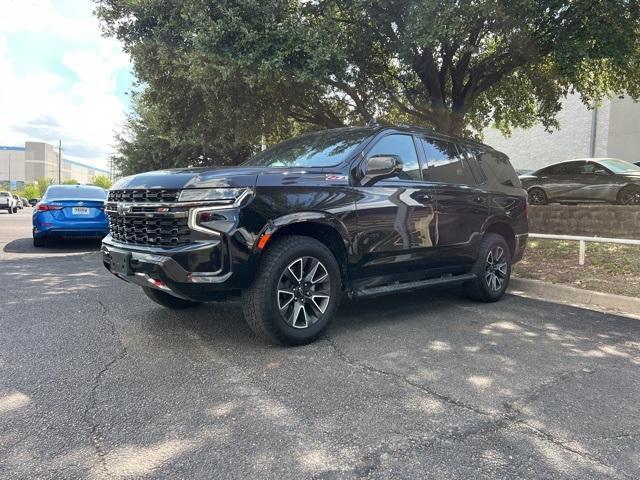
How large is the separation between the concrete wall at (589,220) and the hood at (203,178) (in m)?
7.95

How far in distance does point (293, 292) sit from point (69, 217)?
7.97m

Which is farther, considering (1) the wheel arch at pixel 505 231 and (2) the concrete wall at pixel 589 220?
(2) the concrete wall at pixel 589 220

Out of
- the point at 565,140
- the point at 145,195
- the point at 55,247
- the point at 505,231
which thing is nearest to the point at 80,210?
the point at 55,247

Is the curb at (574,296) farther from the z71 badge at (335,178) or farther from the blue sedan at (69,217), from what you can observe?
the blue sedan at (69,217)

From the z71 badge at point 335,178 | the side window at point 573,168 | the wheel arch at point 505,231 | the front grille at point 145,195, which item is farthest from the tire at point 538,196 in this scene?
the front grille at point 145,195

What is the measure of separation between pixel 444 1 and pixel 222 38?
3.90 metres

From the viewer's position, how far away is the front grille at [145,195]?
380 centimetres

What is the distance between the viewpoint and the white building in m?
21.8

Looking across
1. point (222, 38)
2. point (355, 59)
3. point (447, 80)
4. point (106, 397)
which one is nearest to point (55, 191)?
point (222, 38)

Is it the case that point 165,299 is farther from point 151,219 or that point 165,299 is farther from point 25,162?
point 25,162

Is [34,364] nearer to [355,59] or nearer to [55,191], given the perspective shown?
[55,191]

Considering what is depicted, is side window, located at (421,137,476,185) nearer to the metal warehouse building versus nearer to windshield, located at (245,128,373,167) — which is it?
windshield, located at (245,128,373,167)

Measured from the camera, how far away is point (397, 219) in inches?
186

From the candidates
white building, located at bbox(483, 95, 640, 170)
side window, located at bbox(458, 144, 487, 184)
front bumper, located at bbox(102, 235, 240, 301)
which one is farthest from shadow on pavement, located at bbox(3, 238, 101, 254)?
white building, located at bbox(483, 95, 640, 170)
